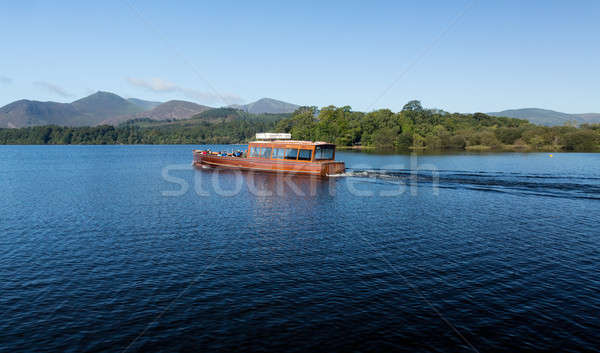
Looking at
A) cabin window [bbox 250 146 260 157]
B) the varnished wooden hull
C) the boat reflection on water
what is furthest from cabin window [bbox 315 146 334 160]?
cabin window [bbox 250 146 260 157]

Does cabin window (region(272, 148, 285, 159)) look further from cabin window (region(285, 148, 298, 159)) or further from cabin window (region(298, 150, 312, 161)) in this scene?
cabin window (region(298, 150, 312, 161))

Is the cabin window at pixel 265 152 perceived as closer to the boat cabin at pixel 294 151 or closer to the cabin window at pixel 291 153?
the boat cabin at pixel 294 151

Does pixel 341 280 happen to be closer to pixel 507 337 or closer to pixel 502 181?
pixel 507 337

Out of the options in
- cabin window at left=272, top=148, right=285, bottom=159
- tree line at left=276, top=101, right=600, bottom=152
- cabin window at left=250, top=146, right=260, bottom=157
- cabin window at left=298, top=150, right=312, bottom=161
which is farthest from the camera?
tree line at left=276, top=101, right=600, bottom=152

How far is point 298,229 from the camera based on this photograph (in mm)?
30500

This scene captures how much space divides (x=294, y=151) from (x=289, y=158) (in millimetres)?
1641

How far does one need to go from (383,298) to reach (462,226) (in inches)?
668

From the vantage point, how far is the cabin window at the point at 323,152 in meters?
66.6

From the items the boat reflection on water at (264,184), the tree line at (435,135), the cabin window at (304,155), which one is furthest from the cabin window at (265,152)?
the tree line at (435,135)

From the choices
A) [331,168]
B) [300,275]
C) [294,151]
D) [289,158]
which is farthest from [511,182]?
[300,275]

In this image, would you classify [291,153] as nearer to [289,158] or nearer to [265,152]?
[289,158]

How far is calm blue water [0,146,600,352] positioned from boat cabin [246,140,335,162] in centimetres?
2608

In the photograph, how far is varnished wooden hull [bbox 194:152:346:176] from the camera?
65062 millimetres

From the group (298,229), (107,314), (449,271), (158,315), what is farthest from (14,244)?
(449,271)
